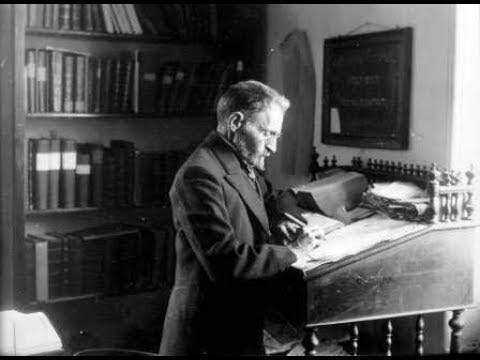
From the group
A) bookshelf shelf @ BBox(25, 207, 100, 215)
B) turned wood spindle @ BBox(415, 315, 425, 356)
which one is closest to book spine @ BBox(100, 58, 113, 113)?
bookshelf shelf @ BBox(25, 207, 100, 215)

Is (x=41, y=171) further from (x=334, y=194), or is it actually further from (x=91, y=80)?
(x=334, y=194)

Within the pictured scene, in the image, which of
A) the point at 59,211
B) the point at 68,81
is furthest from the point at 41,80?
the point at 59,211

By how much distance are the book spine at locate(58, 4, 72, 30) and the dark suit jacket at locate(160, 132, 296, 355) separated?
1.75 m

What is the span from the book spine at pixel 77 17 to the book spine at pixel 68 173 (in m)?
0.64

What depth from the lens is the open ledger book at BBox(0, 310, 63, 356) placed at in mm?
1597

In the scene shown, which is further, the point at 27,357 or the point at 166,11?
the point at 166,11

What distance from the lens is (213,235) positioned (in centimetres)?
204

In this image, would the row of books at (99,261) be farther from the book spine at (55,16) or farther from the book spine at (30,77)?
the book spine at (55,16)

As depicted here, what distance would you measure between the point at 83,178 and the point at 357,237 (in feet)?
6.15

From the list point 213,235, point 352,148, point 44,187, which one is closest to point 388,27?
point 352,148

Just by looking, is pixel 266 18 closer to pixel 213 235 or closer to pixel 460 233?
pixel 460 233

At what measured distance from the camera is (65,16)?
142 inches

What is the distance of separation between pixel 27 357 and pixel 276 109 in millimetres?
1186

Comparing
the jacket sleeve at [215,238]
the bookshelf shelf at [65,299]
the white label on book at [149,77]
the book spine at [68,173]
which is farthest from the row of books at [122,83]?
the jacket sleeve at [215,238]
